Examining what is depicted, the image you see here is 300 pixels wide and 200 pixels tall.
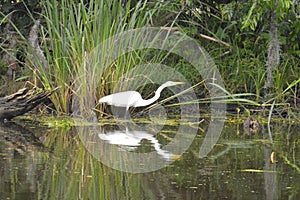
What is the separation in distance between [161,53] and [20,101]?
1.89 m

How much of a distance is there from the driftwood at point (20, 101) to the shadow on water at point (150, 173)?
0.53 m

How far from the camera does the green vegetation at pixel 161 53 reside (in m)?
5.80

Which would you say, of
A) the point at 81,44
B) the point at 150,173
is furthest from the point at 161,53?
the point at 150,173

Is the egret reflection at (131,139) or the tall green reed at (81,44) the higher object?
the tall green reed at (81,44)

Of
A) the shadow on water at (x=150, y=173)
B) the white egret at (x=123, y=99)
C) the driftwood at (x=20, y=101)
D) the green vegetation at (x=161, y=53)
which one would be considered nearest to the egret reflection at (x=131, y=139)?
the shadow on water at (x=150, y=173)

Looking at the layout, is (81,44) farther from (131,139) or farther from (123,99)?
(131,139)

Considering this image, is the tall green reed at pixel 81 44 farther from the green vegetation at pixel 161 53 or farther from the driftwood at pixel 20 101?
the driftwood at pixel 20 101

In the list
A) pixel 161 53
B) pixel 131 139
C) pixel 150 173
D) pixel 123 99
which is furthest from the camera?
pixel 161 53

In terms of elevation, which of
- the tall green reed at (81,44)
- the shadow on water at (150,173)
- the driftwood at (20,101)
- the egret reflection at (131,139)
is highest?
the tall green reed at (81,44)

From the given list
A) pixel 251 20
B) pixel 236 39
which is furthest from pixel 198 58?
pixel 251 20

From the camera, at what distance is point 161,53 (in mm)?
6816

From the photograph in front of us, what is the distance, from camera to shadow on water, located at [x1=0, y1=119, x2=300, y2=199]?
2895 millimetres

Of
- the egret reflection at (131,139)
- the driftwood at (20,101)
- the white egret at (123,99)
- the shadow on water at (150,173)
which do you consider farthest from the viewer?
the white egret at (123,99)

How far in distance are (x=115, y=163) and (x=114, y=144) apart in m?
0.73
